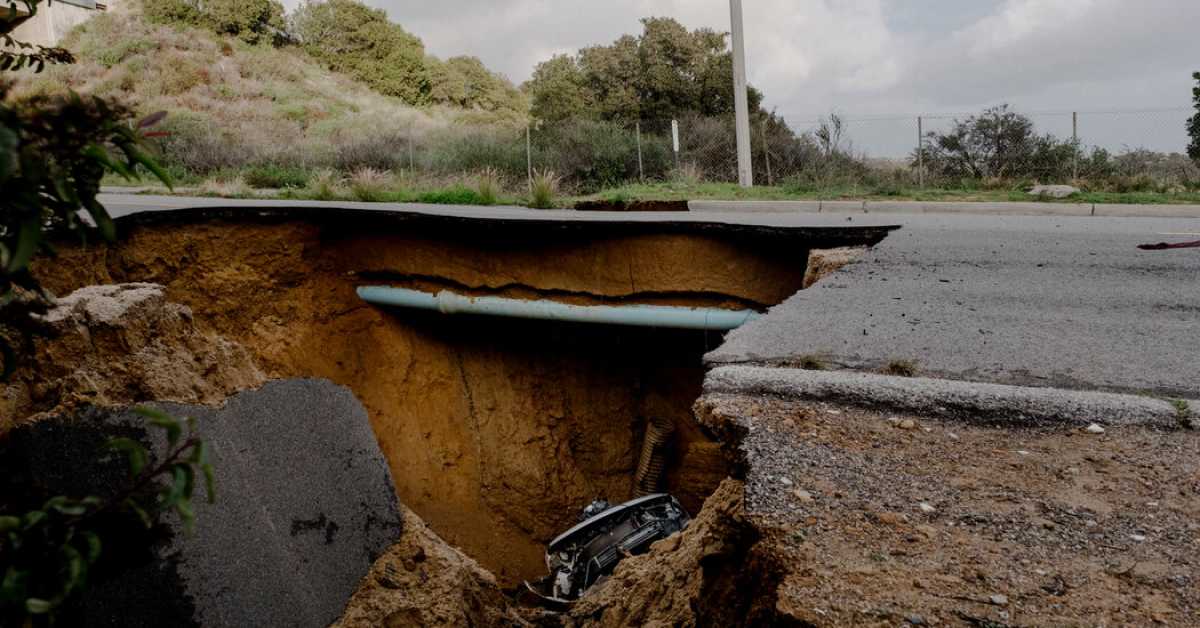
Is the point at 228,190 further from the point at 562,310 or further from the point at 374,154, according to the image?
the point at 562,310

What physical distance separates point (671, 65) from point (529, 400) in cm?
2065

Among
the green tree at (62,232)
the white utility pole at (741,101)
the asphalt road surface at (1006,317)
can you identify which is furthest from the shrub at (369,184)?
the green tree at (62,232)

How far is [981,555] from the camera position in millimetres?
2303

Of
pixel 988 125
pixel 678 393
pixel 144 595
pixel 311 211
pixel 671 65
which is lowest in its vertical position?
pixel 678 393

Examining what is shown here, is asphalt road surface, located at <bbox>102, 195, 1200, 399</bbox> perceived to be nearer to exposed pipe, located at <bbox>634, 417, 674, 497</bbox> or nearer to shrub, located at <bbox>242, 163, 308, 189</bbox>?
exposed pipe, located at <bbox>634, 417, 674, 497</bbox>

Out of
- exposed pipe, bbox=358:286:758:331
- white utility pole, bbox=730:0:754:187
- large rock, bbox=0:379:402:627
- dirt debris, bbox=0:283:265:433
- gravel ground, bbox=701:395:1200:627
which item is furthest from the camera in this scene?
white utility pole, bbox=730:0:754:187

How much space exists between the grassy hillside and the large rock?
62.8ft

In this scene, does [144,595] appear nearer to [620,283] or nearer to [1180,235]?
[620,283]

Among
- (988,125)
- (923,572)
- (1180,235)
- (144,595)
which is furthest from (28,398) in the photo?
(988,125)

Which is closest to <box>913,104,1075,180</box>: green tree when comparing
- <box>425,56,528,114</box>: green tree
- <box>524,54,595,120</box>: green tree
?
<box>524,54,595,120</box>: green tree

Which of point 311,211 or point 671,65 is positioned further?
point 671,65

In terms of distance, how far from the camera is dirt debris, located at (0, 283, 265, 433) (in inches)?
131

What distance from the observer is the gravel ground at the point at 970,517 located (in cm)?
212

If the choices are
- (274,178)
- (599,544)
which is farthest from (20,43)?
(274,178)
